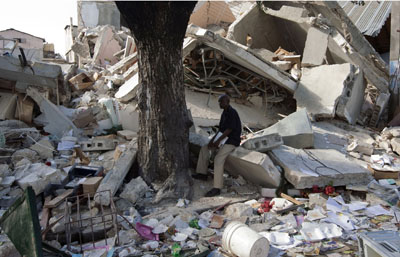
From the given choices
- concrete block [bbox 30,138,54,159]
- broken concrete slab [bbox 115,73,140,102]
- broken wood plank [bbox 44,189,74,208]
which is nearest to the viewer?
broken wood plank [bbox 44,189,74,208]

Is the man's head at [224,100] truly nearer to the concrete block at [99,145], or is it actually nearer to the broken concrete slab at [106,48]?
the concrete block at [99,145]

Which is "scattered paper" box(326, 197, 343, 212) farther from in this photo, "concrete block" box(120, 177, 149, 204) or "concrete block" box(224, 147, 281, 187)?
"concrete block" box(120, 177, 149, 204)

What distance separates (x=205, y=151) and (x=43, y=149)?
129 inches

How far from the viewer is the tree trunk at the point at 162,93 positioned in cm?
482

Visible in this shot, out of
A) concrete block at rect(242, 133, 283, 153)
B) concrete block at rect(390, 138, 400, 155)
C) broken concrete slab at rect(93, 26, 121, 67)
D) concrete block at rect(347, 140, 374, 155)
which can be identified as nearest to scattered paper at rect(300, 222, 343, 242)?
concrete block at rect(242, 133, 283, 153)

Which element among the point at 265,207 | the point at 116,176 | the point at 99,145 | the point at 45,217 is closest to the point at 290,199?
the point at 265,207

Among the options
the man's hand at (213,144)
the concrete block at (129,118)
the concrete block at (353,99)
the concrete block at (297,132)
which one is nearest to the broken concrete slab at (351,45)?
the concrete block at (353,99)

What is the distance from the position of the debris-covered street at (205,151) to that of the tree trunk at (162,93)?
0.07ft

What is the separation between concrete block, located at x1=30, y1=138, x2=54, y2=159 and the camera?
6555 millimetres

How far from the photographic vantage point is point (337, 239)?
4.11 metres

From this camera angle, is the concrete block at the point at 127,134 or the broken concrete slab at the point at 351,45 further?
the broken concrete slab at the point at 351,45

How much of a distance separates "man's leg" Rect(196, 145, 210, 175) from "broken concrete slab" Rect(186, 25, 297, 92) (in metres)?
3.58

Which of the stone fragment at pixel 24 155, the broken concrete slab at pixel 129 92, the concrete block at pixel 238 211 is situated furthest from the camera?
the broken concrete slab at pixel 129 92

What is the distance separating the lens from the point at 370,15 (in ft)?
49.9
